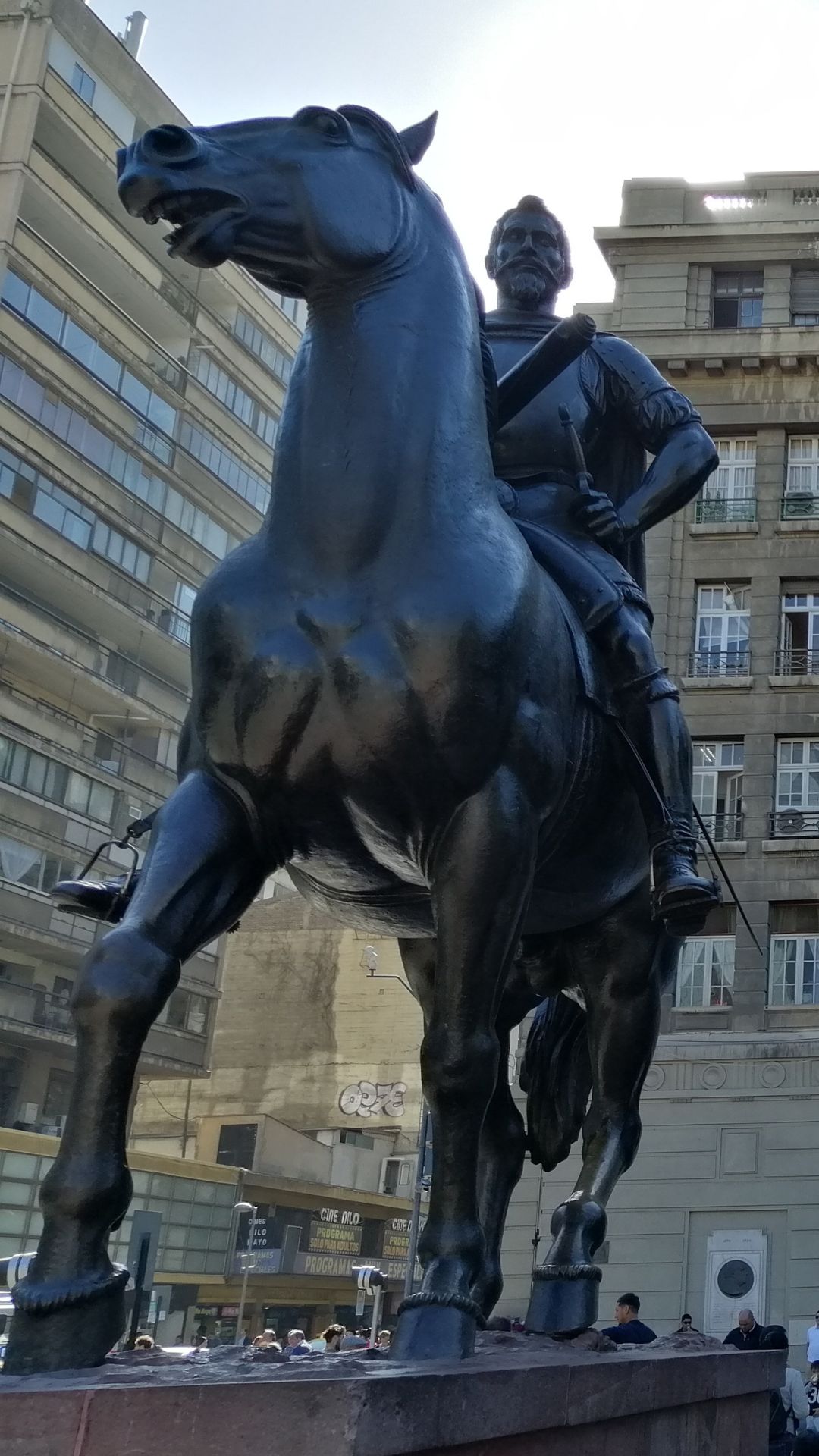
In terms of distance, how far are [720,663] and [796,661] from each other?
60.8 inches

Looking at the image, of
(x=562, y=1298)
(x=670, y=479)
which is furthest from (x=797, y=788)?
(x=562, y=1298)

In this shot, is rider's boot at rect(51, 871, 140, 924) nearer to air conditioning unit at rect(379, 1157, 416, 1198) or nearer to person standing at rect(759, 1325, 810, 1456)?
person standing at rect(759, 1325, 810, 1456)

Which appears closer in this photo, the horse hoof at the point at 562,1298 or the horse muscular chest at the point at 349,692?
the horse muscular chest at the point at 349,692

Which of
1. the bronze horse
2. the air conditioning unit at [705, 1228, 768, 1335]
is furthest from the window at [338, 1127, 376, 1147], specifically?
the bronze horse

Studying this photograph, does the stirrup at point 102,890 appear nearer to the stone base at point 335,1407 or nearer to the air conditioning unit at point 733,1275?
the stone base at point 335,1407

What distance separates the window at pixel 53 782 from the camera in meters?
38.0

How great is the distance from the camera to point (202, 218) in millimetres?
4062

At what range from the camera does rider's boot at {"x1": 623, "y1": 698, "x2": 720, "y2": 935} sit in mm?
4707

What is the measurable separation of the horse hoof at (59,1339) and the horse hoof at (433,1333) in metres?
0.63

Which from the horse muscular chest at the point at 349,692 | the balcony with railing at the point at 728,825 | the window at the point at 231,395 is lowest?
the horse muscular chest at the point at 349,692

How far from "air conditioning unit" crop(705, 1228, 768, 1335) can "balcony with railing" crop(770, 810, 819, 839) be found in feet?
24.9

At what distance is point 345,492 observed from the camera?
13.3 feet

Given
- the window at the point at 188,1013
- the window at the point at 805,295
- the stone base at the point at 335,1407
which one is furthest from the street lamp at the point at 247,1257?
the stone base at the point at 335,1407

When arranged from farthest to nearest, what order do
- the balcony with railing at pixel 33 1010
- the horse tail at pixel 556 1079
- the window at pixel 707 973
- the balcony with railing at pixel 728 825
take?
1. the balcony with railing at pixel 33 1010
2. the balcony with railing at pixel 728 825
3. the window at pixel 707 973
4. the horse tail at pixel 556 1079
